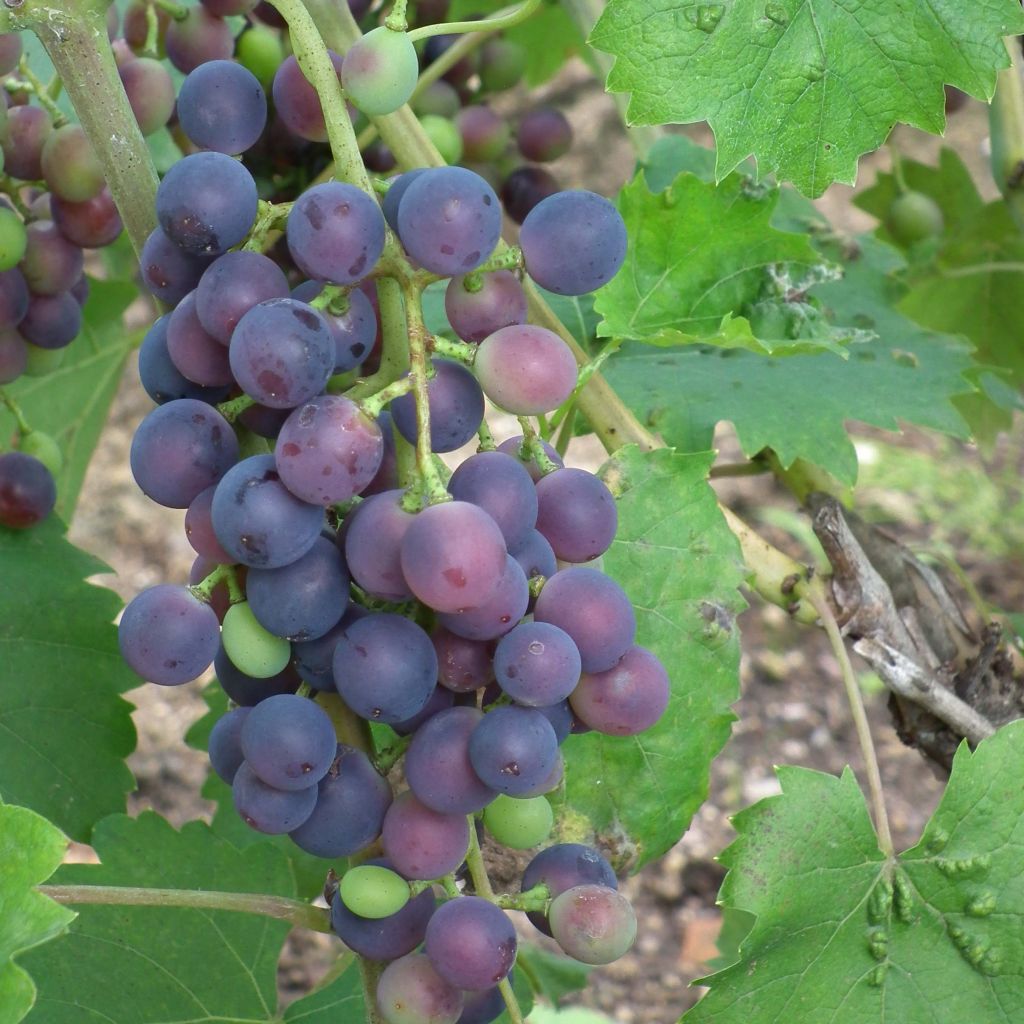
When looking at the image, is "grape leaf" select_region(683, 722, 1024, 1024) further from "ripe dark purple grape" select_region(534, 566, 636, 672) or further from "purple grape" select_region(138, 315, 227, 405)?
"purple grape" select_region(138, 315, 227, 405)

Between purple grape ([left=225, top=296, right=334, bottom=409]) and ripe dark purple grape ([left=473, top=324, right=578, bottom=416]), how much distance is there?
0.09 meters

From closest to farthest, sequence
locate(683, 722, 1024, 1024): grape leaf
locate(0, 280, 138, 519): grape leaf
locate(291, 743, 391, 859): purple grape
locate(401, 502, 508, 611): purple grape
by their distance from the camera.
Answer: locate(401, 502, 508, 611): purple grape → locate(291, 743, 391, 859): purple grape → locate(683, 722, 1024, 1024): grape leaf → locate(0, 280, 138, 519): grape leaf

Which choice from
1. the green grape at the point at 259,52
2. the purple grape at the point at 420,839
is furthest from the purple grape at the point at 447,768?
the green grape at the point at 259,52

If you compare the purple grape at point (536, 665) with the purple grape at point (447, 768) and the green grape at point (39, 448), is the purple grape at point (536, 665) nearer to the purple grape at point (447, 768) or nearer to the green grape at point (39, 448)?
the purple grape at point (447, 768)

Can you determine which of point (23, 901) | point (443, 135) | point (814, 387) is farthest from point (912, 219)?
point (23, 901)

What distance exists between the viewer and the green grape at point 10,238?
987mm

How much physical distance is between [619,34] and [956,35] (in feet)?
0.88

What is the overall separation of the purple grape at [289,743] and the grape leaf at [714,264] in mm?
610

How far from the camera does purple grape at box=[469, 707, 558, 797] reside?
0.64 metres

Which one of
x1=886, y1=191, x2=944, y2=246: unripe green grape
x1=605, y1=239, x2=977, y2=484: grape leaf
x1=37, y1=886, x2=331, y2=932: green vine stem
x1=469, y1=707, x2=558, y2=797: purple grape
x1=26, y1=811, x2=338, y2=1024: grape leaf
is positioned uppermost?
x1=469, y1=707, x2=558, y2=797: purple grape

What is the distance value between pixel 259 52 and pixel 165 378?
0.56m

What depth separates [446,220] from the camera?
0.62m

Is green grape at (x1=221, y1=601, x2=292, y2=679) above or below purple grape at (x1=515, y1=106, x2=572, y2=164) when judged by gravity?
above

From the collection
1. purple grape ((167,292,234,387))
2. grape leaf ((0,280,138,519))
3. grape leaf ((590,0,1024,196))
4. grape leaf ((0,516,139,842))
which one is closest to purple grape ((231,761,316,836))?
purple grape ((167,292,234,387))
